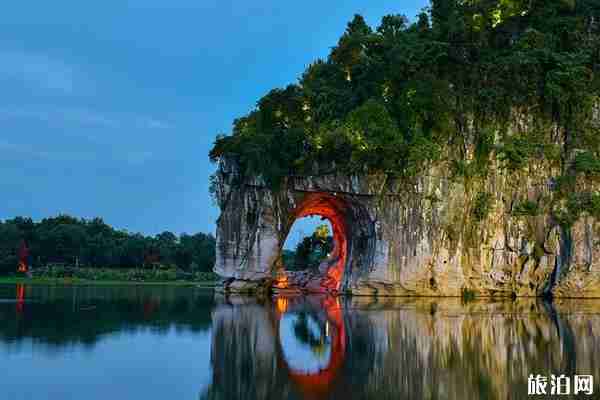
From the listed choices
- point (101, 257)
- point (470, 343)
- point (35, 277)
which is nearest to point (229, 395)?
point (470, 343)

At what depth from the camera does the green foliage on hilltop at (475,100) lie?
32.0m

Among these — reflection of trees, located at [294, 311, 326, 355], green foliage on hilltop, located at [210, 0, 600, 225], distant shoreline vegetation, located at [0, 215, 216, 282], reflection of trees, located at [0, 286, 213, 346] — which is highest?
green foliage on hilltop, located at [210, 0, 600, 225]

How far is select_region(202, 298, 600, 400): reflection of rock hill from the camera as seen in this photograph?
795 cm

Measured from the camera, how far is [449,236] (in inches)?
1292

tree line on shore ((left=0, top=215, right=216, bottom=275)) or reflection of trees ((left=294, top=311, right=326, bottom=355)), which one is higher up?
tree line on shore ((left=0, top=215, right=216, bottom=275))

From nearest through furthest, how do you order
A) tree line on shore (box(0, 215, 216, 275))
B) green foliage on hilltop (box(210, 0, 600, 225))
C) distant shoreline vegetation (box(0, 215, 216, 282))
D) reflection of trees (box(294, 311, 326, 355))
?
reflection of trees (box(294, 311, 326, 355)) → green foliage on hilltop (box(210, 0, 600, 225)) → distant shoreline vegetation (box(0, 215, 216, 282)) → tree line on shore (box(0, 215, 216, 275))

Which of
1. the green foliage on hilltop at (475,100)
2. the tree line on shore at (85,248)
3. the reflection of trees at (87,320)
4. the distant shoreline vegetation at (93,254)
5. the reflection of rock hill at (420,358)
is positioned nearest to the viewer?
the reflection of rock hill at (420,358)

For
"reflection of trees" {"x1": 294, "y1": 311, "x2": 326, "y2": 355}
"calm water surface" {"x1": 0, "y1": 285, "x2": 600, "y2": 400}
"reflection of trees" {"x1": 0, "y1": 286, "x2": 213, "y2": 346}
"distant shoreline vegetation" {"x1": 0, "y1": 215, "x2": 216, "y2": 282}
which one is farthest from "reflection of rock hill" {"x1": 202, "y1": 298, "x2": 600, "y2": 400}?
"distant shoreline vegetation" {"x1": 0, "y1": 215, "x2": 216, "y2": 282}

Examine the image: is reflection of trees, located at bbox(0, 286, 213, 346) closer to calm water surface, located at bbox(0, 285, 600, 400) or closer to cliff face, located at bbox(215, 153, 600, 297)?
calm water surface, located at bbox(0, 285, 600, 400)

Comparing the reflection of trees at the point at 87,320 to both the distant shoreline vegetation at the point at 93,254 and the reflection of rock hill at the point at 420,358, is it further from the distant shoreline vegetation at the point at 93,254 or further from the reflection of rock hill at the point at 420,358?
the distant shoreline vegetation at the point at 93,254

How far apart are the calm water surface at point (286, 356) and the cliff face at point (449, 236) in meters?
13.9

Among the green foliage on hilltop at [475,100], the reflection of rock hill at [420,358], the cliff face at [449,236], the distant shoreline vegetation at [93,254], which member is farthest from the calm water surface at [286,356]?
the distant shoreline vegetation at [93,254]

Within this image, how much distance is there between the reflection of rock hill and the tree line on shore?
52219 mm

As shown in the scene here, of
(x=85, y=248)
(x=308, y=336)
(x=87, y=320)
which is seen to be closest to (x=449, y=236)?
(x=308, y=336)
